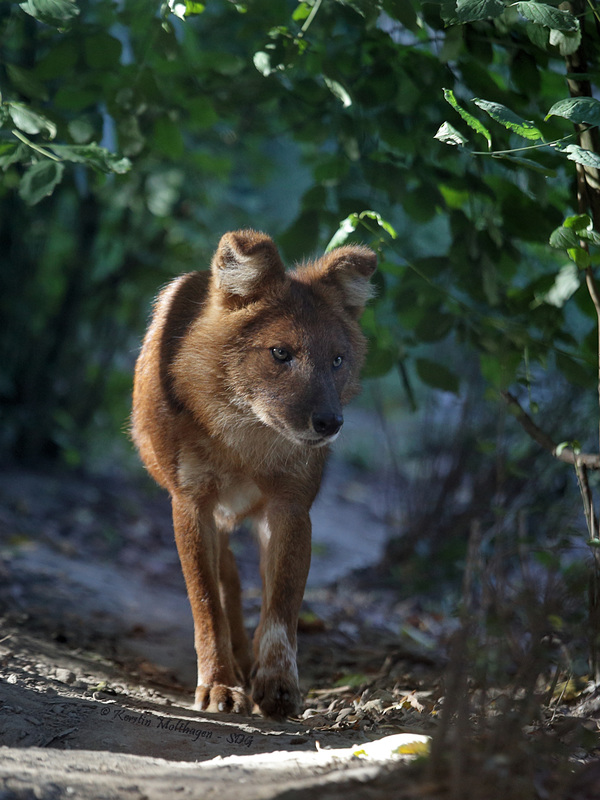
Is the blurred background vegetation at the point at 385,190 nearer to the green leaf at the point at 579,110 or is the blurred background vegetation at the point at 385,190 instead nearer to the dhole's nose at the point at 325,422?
the green leaf at the point at 579,110

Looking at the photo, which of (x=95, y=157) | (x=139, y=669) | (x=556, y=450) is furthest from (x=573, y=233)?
(x=139, y=669)

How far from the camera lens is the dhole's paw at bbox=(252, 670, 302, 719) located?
3.57m

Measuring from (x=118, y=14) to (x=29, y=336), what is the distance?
4.67 m

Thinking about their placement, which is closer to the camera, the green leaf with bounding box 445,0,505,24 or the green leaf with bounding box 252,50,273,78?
the green leaf with bounding box 445,0,505,24

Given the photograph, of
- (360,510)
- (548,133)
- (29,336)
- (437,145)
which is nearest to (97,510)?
(29,336)

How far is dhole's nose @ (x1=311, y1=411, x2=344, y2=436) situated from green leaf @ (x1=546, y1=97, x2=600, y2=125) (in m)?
1.56

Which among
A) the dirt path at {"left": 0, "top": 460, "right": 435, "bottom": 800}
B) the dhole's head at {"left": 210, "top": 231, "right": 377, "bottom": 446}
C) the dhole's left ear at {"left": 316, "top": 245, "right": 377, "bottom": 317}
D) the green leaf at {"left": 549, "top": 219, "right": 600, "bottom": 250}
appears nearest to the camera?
the dirt path at {"left": 0, "top": 460, "right": 435, "bottom": 800}

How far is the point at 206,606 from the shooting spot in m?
3.86

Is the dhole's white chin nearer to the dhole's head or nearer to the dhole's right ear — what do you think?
the dhole's head

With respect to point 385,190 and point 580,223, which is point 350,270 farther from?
point 580,223

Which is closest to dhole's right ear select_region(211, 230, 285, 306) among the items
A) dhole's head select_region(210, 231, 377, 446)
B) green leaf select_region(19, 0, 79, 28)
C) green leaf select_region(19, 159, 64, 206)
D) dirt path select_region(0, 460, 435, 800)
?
dhole's head select_region(210, 231, 377, 446)

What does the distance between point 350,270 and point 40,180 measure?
159 centimetres

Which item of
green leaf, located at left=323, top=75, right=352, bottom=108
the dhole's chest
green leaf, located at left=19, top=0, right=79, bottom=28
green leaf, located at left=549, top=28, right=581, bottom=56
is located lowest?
the dhole's chest

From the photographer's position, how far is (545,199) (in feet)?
11.9
